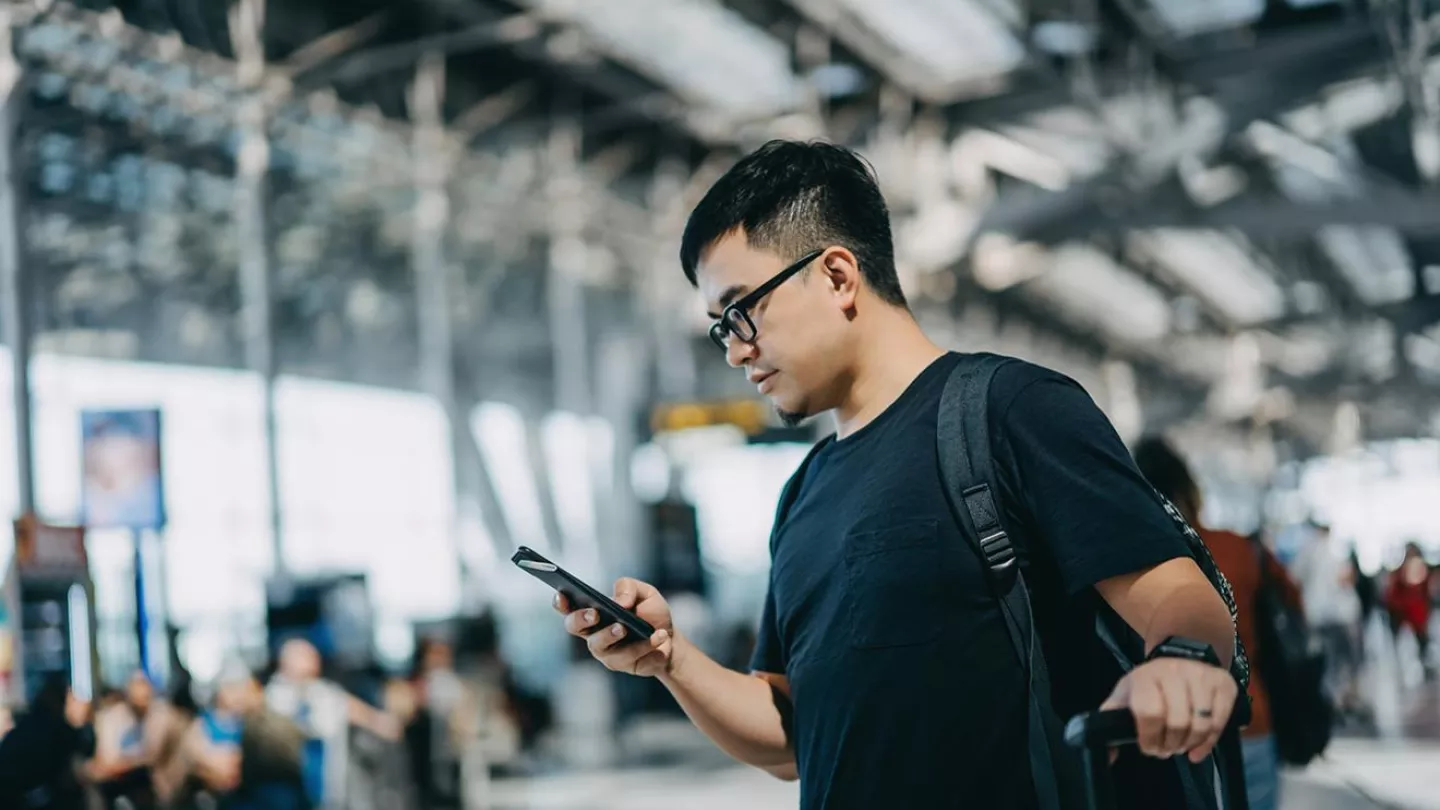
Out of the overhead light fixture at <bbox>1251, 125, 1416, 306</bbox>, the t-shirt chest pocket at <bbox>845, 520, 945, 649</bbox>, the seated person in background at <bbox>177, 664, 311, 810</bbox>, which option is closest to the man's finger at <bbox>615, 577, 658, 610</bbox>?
the t-shirt chest pocket at <bbox>845, 520, 945, 649</bbox>

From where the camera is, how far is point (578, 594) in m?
2.13

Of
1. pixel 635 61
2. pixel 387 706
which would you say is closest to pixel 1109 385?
pixel 635 61

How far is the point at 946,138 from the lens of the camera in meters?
23.6

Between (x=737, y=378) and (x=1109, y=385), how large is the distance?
23086mm

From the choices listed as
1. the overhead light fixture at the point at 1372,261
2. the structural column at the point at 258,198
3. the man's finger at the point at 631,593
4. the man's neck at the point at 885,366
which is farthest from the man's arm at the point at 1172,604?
the overhead light fixture at the point at 1372,261

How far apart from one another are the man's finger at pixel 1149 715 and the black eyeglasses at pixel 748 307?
31.6 inches

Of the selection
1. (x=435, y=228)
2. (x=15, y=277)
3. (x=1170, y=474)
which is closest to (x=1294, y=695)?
(x=1170, y=474)

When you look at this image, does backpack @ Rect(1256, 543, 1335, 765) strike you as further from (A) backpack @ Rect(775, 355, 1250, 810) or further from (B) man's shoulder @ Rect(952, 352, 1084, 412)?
(B) man's shoulder @ Rect(952, 352, 1084, 412)

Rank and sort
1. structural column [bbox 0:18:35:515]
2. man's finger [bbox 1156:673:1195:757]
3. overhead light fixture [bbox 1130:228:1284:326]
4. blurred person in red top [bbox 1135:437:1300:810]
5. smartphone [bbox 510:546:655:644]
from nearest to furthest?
man's finger [bbox 1156:673:1195:757] < smartphone [bbox 510:546:655:644] < blurred person in red top [bbox 1135:437:1300:810] < structural column [bbox 0:18:35:515] < overhead light fixture [bbox 1130:228:1284:326]

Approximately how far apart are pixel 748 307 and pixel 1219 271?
1424 inches

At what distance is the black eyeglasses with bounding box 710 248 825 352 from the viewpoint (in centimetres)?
216

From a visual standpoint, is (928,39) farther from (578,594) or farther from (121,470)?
(578,594)

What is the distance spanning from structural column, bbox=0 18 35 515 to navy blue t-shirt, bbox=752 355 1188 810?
1196 cm

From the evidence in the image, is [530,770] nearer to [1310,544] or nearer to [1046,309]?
[1310,544]
